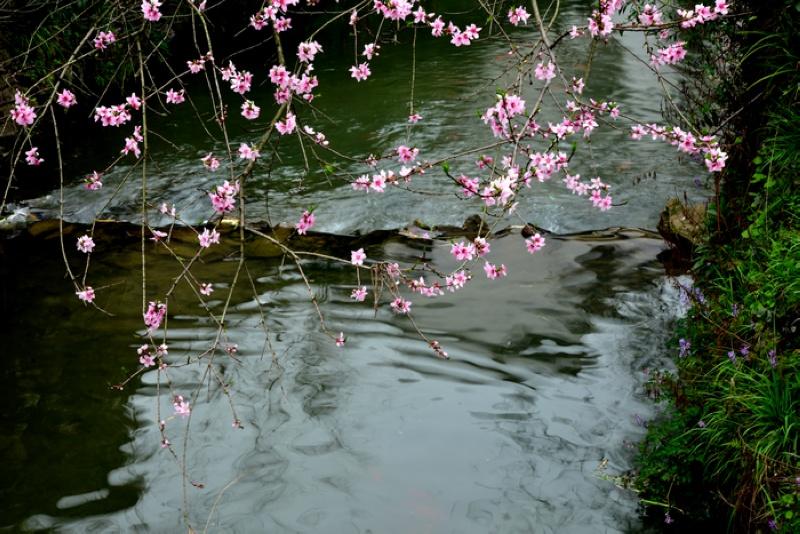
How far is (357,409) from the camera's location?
4.40m

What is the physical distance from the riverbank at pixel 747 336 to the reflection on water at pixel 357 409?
1.56ft

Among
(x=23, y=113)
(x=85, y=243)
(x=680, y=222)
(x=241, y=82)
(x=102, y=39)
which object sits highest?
(x=102, y=39)

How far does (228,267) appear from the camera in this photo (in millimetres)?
5848

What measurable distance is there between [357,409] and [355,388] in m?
0.20

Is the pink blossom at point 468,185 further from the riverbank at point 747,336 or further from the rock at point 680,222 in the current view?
the rock at point 680,222

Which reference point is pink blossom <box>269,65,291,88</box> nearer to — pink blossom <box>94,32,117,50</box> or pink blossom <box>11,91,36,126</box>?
pink blossom <box>94,32,117,50</box>

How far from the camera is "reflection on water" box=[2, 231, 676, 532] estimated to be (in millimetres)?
3725

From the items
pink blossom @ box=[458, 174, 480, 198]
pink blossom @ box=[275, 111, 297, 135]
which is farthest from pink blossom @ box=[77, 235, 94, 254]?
pink blossom @ box=[458, 174, 480, 198]

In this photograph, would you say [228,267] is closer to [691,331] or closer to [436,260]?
[436,260]

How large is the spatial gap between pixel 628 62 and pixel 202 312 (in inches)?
279

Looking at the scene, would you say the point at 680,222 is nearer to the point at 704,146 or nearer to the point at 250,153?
the point at 704,146

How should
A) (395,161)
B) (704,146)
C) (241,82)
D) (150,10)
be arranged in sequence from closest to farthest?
(150,10) < (704,146) < (241,82) < (395,161)

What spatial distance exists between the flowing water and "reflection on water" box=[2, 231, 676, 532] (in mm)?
11

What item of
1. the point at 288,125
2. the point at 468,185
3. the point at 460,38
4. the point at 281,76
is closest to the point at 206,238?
the point at 288,125
